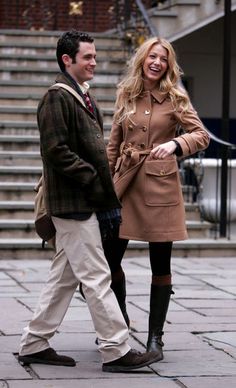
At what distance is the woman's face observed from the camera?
240 inches

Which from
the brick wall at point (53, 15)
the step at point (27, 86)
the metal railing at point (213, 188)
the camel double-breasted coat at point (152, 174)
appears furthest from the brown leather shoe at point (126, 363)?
the brick wall at point (53, 15)

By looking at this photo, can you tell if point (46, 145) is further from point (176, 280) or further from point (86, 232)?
point (176, 280)

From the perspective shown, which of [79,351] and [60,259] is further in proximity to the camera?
[79,351]

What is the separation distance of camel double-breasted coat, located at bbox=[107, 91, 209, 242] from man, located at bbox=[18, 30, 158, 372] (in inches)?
13.4

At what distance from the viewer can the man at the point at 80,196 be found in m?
5.61

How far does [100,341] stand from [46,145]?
1.08 m

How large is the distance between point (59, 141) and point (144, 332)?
1.80 m

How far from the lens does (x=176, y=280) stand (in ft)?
30.4

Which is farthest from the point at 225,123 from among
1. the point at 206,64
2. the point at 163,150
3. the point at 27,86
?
the point at 163,150

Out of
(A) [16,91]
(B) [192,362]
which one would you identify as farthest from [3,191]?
(B) [192,362]

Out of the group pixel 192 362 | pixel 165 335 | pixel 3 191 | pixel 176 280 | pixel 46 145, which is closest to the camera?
pixel 46 145

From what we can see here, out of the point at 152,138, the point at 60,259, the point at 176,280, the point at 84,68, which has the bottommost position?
the point at 176,280

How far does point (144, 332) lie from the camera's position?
687cm

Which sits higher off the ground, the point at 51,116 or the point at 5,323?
the point at 51,116
